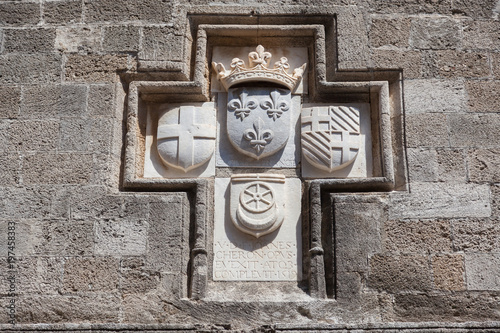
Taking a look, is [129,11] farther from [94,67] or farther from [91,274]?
[91,274]

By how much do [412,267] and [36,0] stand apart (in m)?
3.16

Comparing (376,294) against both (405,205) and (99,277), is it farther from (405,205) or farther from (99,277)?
(99,277)

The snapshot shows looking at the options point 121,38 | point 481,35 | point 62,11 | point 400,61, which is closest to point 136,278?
point 121,38

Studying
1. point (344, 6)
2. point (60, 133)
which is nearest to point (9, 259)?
point (60, 133)

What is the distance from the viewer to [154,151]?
4805 mm

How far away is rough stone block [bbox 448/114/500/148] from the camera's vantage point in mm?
4648

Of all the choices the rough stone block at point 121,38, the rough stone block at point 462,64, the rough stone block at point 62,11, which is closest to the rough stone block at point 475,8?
the rough stone block at point 462,64

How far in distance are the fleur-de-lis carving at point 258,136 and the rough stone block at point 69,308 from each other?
1.29 metres

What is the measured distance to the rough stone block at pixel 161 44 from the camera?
4.89 meters

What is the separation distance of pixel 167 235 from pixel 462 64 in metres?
2.27

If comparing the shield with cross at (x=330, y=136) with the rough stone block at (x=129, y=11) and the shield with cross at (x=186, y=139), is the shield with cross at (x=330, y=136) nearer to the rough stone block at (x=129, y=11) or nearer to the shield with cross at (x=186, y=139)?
the shield with cross at (x=186, y=139)

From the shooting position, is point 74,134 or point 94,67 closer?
point 74,134

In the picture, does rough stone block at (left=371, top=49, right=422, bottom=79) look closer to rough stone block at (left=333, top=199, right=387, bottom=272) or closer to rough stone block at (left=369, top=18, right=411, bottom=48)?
rough stone block at (left=369, top=18, right=411, bottom=48)

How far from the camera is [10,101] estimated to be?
4.82 meters
